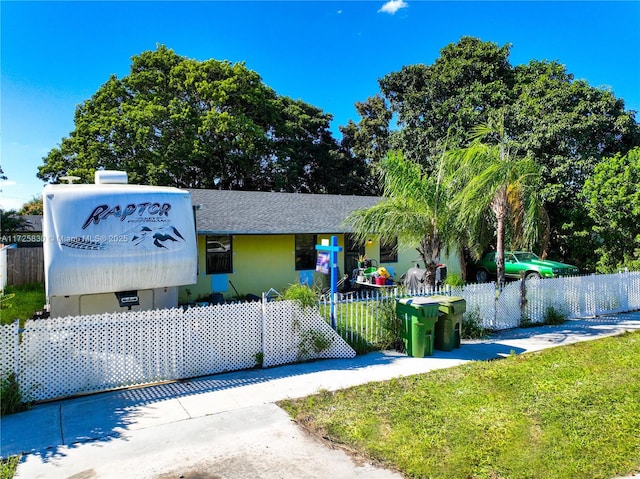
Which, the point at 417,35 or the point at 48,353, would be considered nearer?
the point at 48,353

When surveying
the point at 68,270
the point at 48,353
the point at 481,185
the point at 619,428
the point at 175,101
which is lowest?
the point at 619,428

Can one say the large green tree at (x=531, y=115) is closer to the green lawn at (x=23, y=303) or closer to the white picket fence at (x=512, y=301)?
the white picket fence at (x=512, y=301)

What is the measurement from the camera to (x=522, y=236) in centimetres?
1318

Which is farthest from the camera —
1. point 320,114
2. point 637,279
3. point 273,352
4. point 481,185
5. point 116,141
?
point 320,114

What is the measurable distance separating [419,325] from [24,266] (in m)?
15.2

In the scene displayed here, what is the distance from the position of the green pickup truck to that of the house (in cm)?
552

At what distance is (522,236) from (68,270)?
40.5 feet

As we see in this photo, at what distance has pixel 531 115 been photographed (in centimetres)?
1945

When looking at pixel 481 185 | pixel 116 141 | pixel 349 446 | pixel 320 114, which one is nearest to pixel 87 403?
pixel 349 446

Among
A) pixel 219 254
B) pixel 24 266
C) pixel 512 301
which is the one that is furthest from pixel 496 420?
pixel 24 266

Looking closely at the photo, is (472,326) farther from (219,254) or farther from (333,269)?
(219,254)

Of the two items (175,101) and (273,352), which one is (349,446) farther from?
(175,101)

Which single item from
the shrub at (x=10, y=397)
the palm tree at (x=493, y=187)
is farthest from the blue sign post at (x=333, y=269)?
the shrub at (x=10, y=397)

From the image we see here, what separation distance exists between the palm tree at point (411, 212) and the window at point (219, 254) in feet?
18.2
